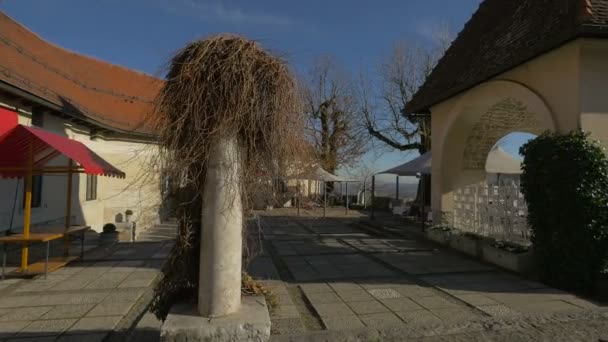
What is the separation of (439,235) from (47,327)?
333 inches

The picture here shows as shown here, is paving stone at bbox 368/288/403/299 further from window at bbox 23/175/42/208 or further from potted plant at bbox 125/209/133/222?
potted plant at bbox 125/209/133/222

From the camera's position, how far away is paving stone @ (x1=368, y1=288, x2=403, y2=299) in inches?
212

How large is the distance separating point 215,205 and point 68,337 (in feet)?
7.34

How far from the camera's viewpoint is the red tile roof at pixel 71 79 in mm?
8984

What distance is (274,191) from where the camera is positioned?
370cm

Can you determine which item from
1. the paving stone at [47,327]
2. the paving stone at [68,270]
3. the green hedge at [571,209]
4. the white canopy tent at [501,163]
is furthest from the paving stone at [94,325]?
the white canopy tent at [501,163]

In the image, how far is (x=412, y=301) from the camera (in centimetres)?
515

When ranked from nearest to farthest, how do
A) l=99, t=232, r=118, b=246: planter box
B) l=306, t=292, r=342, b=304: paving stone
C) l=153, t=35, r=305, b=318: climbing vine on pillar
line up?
l=153, t=35, r=305, b=318: climbing vine on pillar < l=306, t=292, r=342, b=304: paving stone < l=99, t=232, r=118, b=246: planter box

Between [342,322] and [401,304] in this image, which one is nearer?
[342,322]

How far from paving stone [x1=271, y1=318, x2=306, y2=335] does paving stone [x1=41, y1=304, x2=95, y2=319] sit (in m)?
2.34

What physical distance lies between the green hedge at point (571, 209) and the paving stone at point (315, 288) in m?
3.48

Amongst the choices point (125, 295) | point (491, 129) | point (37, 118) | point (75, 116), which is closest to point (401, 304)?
point (125, 295)

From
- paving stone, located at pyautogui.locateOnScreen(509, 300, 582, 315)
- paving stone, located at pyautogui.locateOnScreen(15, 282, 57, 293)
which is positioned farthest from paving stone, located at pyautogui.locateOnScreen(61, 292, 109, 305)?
paving stone, located at pyautogui.locateOnScreen(509, 300, 582, 315)

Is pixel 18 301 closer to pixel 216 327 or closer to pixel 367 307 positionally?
pixel 216 327
